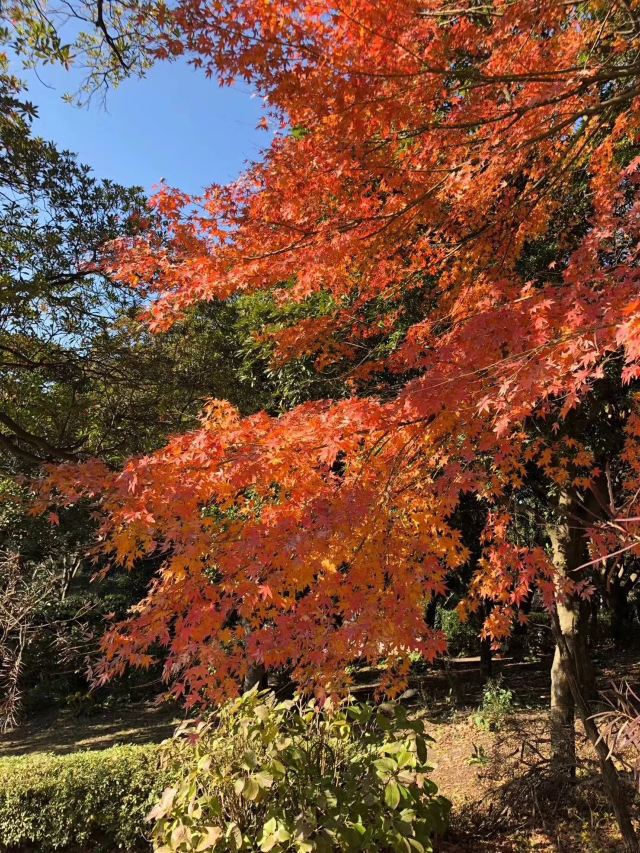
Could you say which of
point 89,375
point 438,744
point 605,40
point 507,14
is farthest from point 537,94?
point 438,744

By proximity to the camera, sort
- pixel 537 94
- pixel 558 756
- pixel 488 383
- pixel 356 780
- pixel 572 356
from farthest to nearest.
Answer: pixel 558 756, pixel 537 94, pixel 356 780, pixel 488 383, pixel 572 356

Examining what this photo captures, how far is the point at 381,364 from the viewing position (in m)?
6.13

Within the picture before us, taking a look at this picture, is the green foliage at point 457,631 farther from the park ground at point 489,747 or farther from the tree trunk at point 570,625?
the tree trunk at point 570,625

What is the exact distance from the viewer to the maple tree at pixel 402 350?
11.2 ft

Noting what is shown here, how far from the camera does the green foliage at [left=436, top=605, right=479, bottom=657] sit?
40.8ft

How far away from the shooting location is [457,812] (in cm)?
537

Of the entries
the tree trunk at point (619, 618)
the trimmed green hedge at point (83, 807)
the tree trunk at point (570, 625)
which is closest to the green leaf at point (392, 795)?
the trimmed green hedge at point (83, 807)

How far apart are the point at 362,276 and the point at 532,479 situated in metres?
4.66

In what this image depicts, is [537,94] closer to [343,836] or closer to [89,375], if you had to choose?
[343,836]

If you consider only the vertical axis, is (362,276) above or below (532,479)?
above

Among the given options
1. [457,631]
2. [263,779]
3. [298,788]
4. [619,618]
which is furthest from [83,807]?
[619,618]

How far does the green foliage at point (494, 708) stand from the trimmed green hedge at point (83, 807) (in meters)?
5.18

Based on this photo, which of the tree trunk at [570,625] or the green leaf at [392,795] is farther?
the tree trunk at [570,625]

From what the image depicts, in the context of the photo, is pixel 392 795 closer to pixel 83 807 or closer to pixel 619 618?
pixel 83 807
